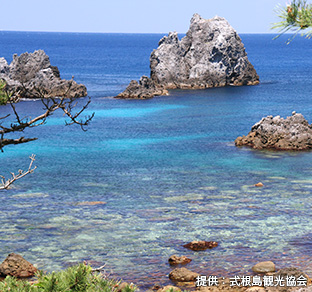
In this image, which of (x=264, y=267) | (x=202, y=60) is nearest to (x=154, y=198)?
(x=264, y=267)

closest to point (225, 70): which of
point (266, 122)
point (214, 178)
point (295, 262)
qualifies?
point (266, 122)

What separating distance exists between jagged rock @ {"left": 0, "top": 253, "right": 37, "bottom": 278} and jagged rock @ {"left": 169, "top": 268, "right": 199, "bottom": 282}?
6.90 meters

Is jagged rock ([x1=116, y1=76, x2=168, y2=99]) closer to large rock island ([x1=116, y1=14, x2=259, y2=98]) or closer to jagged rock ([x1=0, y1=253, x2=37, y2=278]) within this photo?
large rock island ([x1=116, y1=14, x2=259, y2=98])

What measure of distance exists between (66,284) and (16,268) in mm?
17832

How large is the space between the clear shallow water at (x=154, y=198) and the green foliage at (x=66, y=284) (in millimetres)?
16485

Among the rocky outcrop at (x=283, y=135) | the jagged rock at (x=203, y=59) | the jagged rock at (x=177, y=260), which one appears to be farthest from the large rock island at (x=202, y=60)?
the jagged rock at (x=177, y=260)

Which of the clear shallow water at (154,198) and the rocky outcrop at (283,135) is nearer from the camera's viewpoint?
the clear shallow water at (154,198)

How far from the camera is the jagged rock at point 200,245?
107 ft

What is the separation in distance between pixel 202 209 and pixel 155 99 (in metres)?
72.5

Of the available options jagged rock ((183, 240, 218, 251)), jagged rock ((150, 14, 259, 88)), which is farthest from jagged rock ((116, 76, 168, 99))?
jagged rock ((183, 240, 218, 251))

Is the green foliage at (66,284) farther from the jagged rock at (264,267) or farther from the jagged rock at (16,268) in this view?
the jagged rock at (264,267)

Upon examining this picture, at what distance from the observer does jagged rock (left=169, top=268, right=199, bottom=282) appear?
27188 millimetres

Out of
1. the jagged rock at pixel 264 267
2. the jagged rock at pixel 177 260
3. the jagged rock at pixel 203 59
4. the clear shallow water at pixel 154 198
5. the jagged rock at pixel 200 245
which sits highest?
the jagged rock at pixel 203 59

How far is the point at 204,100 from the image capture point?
365 ft
